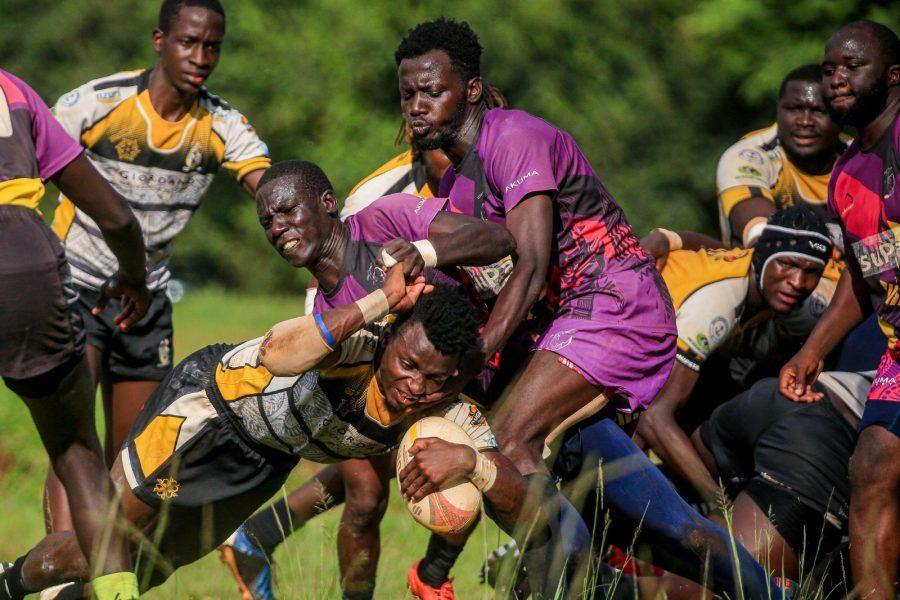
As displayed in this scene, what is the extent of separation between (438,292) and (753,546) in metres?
1.87

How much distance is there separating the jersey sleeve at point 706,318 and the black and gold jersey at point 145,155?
7.24 feet

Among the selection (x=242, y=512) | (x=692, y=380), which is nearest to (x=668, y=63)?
(x=692, y=380)

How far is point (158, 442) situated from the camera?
5000mm

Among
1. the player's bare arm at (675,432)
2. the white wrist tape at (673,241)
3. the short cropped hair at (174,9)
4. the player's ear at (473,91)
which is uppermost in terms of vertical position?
the short cropped hair at (174,9)

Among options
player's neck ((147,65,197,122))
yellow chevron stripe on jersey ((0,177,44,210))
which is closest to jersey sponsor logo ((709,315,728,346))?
player's neck ((147,65,197,122))

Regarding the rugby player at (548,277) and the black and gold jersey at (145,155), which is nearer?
the rugby player at (548,277)

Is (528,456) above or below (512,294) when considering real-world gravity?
below

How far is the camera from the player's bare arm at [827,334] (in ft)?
19.1

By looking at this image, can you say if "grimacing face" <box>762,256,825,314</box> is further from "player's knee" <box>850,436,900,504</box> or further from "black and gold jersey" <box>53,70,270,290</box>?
"black and gold jersey" <box>53,70,270,290</box>

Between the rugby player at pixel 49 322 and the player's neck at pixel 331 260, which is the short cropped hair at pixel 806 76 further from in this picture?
the rugby player at pixel 49 322

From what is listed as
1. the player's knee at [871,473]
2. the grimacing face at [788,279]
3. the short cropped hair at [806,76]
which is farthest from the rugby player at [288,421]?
the short cropped hair at [806,76]

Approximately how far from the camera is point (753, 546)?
5543 millimetres

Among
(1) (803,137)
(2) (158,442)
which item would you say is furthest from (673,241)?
(2) (158,442)

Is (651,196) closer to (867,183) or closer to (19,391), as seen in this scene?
(867,183)
